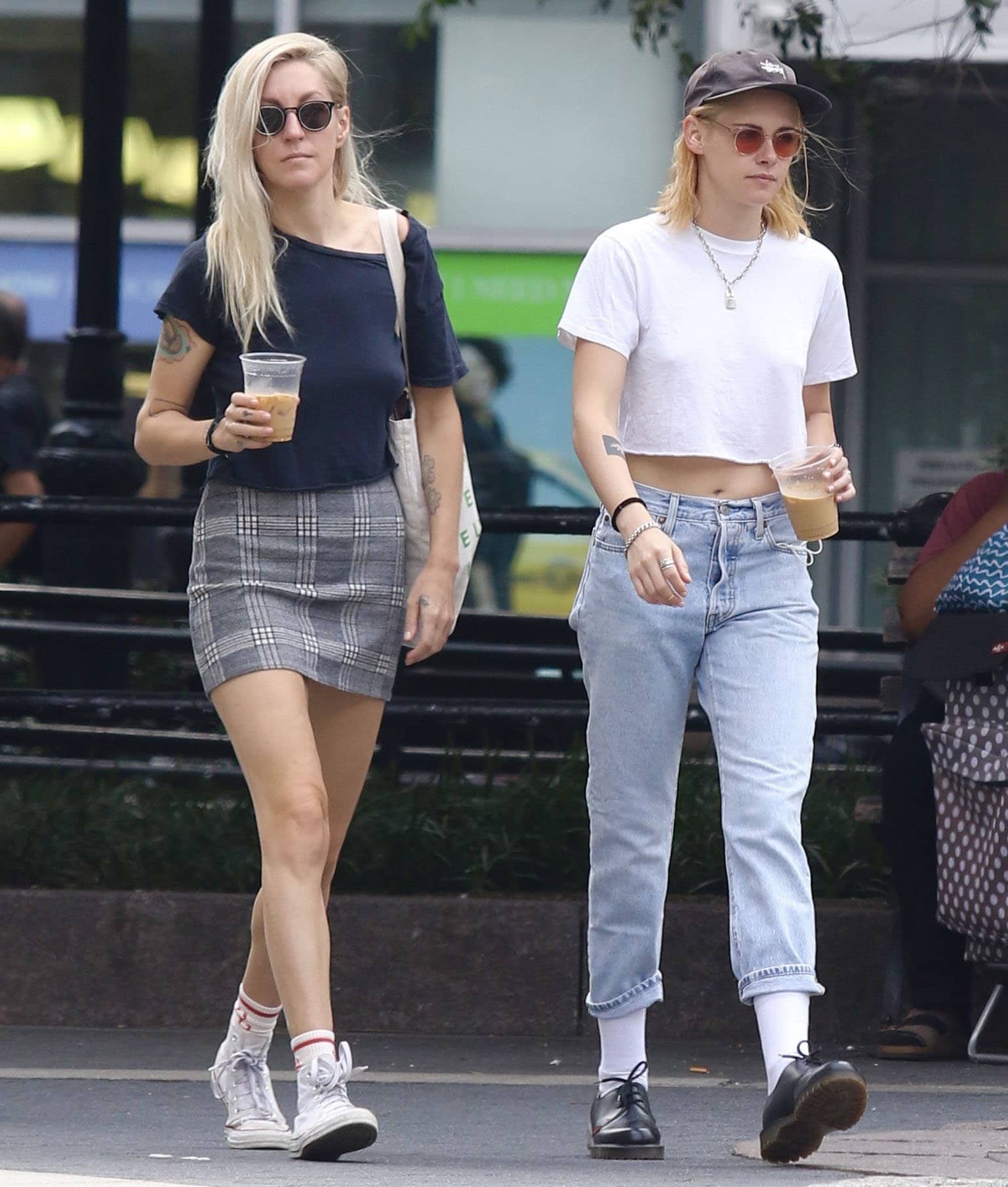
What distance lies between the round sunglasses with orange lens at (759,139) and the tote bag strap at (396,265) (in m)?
0.60

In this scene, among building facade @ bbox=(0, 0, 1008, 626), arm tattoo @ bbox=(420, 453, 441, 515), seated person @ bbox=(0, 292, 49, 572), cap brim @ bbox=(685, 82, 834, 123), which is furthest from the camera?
building facade @ bbox=(0, 0, 1008, 626)

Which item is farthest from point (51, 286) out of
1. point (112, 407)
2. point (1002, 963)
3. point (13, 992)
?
point (1002, 963)

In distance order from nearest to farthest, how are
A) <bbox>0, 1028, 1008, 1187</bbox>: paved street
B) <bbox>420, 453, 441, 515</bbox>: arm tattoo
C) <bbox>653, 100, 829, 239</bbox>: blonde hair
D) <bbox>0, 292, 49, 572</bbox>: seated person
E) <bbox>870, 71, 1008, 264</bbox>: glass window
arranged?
<bbox>0, 1028, 1008, 1187</bbox>: paved street → <bbox>653, 100, 829, 239</bbox>: blonde hair → <bbox>420, 453, 441, 515</bbox>: arm tattoo → <bbox>0, 292, 49, 572</bbox>: seated person → <bbox>870, 71, 1008, 264</bbox>: glass window

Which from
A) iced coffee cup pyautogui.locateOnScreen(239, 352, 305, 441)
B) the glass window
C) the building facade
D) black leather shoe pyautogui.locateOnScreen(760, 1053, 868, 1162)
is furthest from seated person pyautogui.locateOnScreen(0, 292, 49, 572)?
the glass window

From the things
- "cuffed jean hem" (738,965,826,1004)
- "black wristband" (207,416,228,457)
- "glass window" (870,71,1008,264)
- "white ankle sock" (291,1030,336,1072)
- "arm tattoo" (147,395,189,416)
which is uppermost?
"glass window" (870,71,1008,264)

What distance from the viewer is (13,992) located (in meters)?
5.68

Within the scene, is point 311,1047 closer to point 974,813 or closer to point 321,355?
point 321,355

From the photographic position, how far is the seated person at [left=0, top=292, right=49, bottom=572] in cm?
754

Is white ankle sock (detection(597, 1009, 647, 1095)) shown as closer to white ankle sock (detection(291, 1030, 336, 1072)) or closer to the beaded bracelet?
white ankle sock (detection(291, 1030, 336, 1072))

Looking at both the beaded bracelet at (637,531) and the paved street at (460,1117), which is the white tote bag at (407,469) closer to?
the beaded bracelet at (637,531)

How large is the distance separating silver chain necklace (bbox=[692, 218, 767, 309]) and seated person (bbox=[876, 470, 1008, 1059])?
140 centimetres

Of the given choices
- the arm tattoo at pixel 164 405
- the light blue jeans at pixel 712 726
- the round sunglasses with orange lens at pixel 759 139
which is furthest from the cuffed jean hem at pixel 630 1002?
the round sunglasses with orange lens at pixel 759 139

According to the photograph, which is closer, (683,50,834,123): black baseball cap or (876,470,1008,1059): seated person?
(683,50,834,123): black baseball cap

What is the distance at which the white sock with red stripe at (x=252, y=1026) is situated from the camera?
435 centimetres
